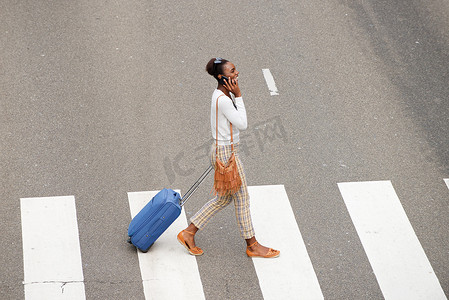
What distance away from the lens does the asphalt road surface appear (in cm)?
807

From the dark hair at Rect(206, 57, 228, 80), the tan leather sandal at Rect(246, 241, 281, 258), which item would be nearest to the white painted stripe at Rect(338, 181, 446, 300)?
the tan leather sandal at Rect(246, 241, 281, 258)

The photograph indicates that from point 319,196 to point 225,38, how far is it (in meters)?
3.58

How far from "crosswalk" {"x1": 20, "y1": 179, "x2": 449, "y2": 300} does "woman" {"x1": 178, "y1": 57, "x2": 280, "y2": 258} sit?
0.15 metres

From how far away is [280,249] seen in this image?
8305 millimetres

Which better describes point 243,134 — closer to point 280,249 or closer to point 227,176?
point 280,249

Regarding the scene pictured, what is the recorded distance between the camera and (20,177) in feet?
28.7

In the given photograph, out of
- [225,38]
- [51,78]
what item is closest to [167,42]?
[225,38]

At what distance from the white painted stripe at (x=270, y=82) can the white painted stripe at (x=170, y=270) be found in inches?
113

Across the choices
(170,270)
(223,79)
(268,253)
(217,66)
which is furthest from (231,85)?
(170,270)

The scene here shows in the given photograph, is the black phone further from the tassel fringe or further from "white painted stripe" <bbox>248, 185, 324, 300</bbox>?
"white painted stripe" <bbox>248, 185, 324, 300</bbox>

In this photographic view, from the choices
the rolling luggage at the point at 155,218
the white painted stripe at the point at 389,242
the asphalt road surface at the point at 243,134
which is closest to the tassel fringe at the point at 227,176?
the rolling luggage at the point at 155,218

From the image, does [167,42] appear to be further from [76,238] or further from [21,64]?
[76,238]

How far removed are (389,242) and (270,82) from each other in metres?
3.27

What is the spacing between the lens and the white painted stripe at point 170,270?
7637 millimetres
